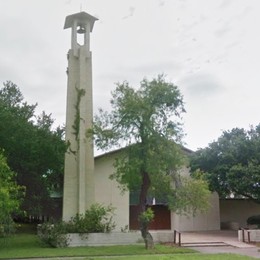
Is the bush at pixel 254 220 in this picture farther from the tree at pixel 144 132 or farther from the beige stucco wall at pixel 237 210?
the tree at pixel 144 132

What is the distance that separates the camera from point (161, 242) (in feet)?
72.0

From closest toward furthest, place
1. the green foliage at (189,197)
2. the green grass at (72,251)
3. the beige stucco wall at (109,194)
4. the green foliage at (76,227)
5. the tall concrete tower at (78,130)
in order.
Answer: the green grass at (72,251) < the green foliage at (189,197) < the green foliage at (76,227) < the tall concrete tower at (78,130) < the beige stucco wall at (109,194)

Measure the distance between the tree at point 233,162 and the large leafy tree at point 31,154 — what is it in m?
10.3

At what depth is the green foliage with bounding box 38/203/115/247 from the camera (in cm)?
1994

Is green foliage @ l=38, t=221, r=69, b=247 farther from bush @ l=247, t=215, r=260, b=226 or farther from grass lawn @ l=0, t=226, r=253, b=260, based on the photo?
bush @ l=247, t=215, r=260, b=226

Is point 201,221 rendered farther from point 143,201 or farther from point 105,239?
point 143,201

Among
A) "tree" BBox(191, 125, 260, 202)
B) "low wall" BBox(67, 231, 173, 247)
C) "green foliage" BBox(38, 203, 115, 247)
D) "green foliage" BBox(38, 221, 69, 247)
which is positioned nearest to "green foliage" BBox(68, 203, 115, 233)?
"green foliage" BBox(38, 203, 115, 247)

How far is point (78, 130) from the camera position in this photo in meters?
22.7

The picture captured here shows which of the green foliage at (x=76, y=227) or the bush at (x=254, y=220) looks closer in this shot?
the green foliage at (x=76, y=227)

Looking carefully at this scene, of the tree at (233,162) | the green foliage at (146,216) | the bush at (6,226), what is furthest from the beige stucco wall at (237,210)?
the bush at (6,226)

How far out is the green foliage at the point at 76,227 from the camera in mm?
19938

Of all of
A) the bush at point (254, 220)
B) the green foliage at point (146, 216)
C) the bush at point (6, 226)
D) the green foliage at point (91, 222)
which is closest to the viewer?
the bush at point (6, 226)

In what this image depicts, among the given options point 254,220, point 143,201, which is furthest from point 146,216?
point 254,220

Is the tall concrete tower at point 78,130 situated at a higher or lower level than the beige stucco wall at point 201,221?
higher
